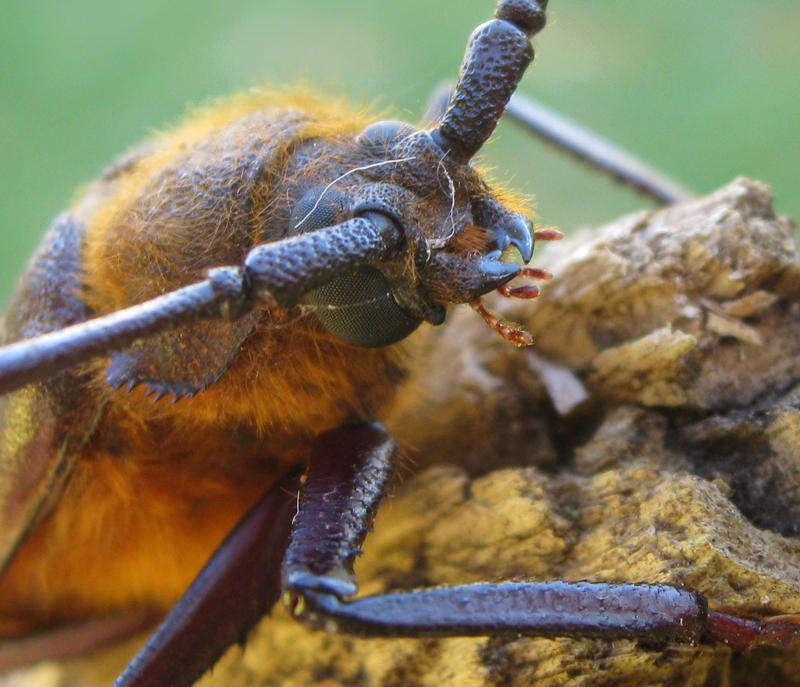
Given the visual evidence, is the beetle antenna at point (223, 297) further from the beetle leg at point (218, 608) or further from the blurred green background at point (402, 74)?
the blurred green background at point (402, 74)

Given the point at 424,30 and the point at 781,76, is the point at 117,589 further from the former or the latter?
the point at 781,76

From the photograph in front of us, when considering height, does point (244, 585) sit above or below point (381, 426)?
below

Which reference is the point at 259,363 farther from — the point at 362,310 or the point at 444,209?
the point at 444,209

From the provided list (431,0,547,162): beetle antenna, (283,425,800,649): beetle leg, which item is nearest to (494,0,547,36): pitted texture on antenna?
(431,0,547,162): beetle antenna

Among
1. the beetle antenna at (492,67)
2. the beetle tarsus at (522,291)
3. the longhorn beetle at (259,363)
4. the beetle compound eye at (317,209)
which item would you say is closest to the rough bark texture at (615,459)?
the longhorn beetle at (259,363)

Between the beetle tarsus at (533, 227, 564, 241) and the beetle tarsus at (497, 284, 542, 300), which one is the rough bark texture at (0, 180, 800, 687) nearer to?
the beetle tarsus at (533, 227, 564, 241)

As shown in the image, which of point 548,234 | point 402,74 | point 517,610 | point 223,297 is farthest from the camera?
point 402,74

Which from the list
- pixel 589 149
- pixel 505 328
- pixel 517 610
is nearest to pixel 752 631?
pixel 517 610

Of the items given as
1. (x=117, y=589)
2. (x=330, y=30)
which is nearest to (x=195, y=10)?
(x=330, y=30)
